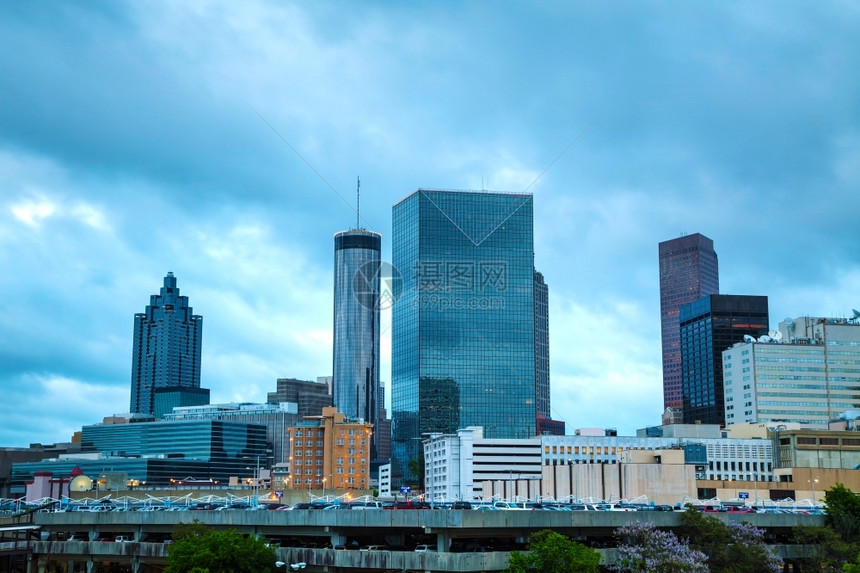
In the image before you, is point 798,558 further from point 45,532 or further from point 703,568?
point 45,532

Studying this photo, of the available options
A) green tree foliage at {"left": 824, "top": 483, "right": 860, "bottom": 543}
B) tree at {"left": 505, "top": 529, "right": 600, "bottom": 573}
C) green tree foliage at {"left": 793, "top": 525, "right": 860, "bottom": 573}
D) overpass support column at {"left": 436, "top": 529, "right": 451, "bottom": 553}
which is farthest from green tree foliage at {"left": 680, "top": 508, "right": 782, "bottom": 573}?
overpass support column at {"left": 436, "top": 529, "right": 451, "bottom": 553}

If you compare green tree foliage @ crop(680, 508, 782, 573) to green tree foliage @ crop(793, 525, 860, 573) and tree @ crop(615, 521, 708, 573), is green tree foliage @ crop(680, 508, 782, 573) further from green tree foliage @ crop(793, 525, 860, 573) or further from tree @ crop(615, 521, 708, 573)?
green tree foliage @ crop(793, 525, 860, 573)

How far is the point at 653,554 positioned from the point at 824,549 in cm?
2441

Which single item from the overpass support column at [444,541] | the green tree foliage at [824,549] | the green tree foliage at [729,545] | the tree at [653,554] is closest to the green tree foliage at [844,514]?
the green tree foliage at [824,549]

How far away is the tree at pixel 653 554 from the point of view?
302 feet

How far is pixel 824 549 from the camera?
350 feet

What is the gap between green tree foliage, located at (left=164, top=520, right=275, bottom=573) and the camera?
91312 millimetres

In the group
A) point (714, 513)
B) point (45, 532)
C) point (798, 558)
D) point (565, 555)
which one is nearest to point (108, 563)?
point (45, 532)

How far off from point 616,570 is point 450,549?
1668 centimetres

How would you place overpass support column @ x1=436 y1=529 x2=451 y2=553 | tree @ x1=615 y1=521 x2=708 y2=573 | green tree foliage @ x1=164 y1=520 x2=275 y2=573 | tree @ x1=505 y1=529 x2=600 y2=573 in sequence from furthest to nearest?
1. overpass support column @ x1=436 y1=529 x2=451 y2=553
2. tree @ x1=615 y1=521 x2=708 y2=573
3. green tree foliage @ x1=164 y1=520 x2=275 y2=573
4. tree @ x1=505 y1=529 x2=600 y2=573

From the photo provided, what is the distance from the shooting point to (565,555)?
90062 mm

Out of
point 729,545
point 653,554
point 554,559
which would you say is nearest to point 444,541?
point 554,559

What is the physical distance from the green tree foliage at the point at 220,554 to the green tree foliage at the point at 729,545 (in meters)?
43.6

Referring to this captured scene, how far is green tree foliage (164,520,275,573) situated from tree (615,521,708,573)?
33.8 metres
